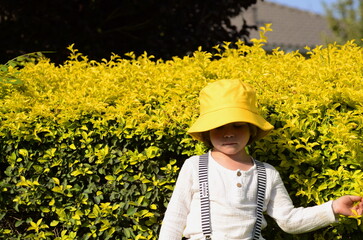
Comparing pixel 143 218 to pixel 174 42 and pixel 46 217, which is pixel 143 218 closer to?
pixel 46 217

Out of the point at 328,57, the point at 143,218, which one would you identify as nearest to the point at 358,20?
the point at 328,57

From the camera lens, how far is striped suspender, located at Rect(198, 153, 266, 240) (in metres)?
2.88

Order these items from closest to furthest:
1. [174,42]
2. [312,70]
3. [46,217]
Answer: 1. [46,217]
2. [312,70]
3. [174,42]

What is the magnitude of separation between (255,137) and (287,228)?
0.50 meters

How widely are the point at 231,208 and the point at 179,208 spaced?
0.92ft

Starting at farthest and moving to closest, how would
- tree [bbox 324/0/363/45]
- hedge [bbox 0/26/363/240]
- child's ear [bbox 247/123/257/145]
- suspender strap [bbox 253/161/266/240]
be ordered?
1. tree [bbox 324/0/363/45]
2. hedge [bbox 0/26/363/240]
3. child's ear [bbox 247/123/257/145]
4. suspender strap [bbox 253/161/266/240]

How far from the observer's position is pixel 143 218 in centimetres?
350

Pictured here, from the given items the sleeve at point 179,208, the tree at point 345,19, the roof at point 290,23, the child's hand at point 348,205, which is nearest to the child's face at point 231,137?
the sleeve at point 179,208

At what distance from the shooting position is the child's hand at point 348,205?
289 cm

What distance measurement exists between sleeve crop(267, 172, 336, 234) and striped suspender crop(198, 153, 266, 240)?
9cm

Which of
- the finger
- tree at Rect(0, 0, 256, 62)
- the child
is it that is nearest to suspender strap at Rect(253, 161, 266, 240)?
the child

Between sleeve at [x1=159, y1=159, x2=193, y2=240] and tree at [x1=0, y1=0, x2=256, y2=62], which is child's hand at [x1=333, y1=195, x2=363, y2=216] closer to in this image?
sleeve at [x1=159, y1=159, x2=193, y2=240]

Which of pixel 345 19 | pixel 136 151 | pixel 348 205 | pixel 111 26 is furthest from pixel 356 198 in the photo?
pixel 345 19

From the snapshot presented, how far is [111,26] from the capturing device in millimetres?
9156
